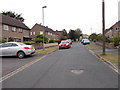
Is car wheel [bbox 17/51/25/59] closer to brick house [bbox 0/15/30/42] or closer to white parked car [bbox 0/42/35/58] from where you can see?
white parked car [bbox 0/42/35/58]

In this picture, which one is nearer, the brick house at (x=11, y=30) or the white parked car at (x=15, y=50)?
the white parked car at (x=15, y=50)

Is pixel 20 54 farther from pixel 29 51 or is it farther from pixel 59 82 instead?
pixel 59 82

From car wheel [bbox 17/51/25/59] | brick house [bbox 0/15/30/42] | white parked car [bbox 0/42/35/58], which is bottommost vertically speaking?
car wheel [bbox 17/51/25/59]

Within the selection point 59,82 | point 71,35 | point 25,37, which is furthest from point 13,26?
point 71,35

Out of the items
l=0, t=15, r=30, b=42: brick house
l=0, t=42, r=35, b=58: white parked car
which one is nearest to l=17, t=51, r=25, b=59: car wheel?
l=0, t=42, r=35, b=58: white parked car

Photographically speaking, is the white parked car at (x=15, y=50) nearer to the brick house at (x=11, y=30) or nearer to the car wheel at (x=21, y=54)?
the car wheel at (x=21, y=54)

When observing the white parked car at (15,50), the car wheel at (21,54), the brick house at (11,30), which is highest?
the brick house at (11,30)

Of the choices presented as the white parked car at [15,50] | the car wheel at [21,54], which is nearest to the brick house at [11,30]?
the white parked car at [15,50]

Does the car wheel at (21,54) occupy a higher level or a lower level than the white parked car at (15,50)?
lower

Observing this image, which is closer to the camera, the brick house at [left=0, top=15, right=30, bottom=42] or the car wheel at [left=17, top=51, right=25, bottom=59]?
the car wheel at [left=17, top=51, right=25, bottom=59]

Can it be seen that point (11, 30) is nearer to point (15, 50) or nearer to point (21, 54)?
point (15, 50)

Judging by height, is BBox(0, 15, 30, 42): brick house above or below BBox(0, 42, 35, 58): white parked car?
above

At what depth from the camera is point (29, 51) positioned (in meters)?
13.5

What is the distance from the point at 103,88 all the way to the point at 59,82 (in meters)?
1.72
